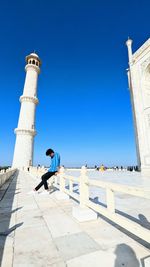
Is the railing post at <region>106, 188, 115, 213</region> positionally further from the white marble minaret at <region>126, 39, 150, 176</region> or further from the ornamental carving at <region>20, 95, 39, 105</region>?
the ornamental carving at <region>20, 95, 39, 105</region>

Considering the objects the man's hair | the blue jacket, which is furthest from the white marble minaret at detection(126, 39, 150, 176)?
the man's hair

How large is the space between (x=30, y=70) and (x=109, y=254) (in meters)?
45.6

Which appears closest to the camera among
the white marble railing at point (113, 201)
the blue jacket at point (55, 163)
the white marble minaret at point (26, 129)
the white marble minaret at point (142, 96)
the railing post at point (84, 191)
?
the white marble railing at point (113, 201)

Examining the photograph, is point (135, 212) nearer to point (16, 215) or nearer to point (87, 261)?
point (87, 261)

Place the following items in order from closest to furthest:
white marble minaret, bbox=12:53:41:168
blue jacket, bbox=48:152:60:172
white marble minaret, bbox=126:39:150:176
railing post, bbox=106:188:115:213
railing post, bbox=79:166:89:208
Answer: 1. railing post, bbox=106:188:115:213
2. railing post, bbox=79:166:89:208
3. blue jacket, bbox=48:152:60:172
4. white marble minaret, bbox=126:39:150:176
5. white marble minaret, bbox=12:53:41:168

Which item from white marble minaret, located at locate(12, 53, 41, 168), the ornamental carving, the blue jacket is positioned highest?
the ornamental carving

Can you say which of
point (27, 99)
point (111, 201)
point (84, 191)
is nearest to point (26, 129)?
point (27, 99)

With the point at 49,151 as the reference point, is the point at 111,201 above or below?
below

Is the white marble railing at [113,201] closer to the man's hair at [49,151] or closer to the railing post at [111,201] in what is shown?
the railing post at [111,201]

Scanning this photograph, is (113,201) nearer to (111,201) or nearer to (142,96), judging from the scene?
(111,201)

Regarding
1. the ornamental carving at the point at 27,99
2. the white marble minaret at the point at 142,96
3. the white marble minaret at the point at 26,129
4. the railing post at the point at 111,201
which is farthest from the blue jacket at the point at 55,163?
the ornamental carving at the point at 27,99

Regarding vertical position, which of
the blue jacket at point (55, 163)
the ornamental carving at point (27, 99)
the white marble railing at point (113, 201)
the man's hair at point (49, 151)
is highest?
the ornamental carving at point (27, 99)

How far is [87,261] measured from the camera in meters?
2.24

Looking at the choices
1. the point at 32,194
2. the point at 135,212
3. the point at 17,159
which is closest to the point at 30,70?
the point at 17,159
